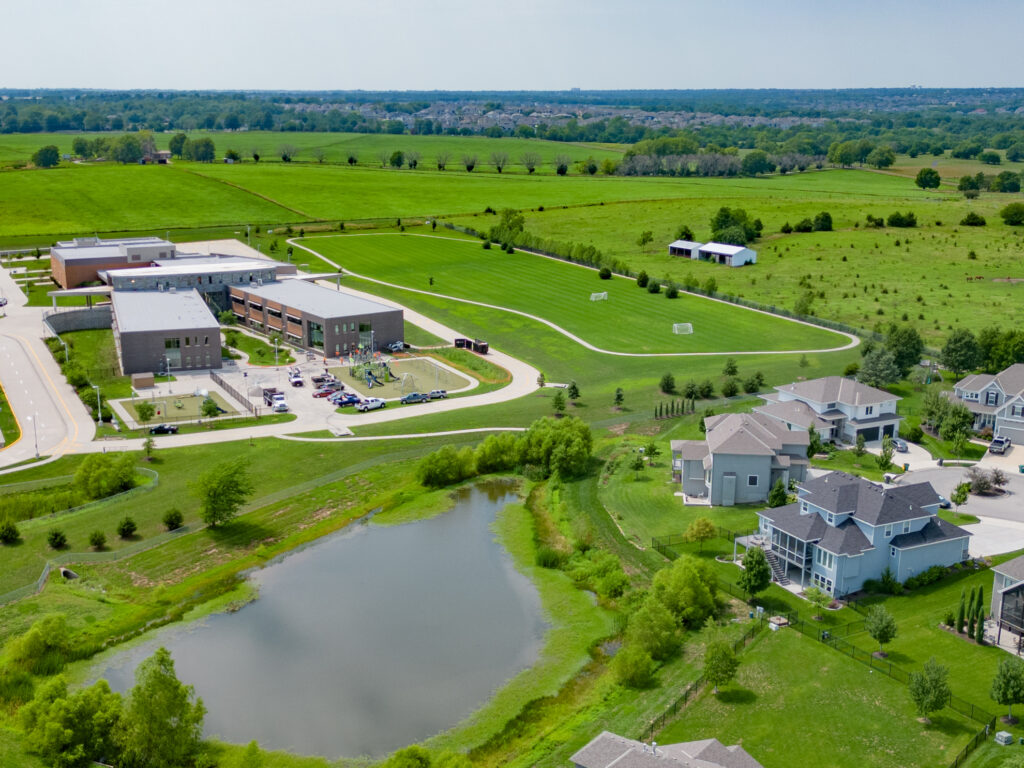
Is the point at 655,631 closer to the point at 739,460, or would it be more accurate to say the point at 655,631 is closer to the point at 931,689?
the point at 931,689

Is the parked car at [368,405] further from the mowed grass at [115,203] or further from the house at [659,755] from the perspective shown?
the mowed grass at [115,203]

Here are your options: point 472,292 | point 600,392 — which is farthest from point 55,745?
point 472,292

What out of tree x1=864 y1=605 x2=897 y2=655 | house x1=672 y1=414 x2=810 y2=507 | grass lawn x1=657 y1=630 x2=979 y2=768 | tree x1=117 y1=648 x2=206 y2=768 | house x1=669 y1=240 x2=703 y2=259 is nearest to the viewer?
tree x1=117 y1=648 x2=206 y2=768

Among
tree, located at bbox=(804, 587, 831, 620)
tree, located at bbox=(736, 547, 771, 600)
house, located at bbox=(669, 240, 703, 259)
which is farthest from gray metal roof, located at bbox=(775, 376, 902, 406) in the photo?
house, located at bbox=(669, 240, 703, 259)

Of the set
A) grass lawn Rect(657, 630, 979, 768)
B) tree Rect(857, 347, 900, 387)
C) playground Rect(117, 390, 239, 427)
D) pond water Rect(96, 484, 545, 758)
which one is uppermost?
tree Rect(857, 347, 900, 387)

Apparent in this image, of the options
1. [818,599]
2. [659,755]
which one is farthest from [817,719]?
[818,599]

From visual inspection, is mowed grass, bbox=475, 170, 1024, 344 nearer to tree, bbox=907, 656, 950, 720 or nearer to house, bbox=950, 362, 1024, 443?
house, bbox=950, 362, 1024, 443
